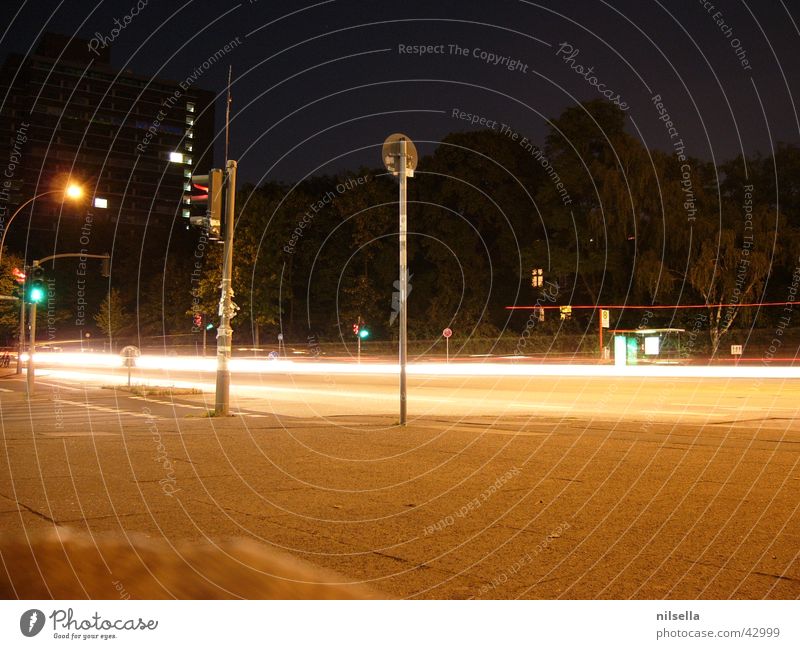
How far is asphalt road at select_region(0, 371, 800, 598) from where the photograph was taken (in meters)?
5.48

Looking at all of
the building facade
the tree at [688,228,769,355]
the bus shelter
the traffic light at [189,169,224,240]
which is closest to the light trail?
the bus shelter

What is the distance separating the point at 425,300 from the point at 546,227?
15.6m

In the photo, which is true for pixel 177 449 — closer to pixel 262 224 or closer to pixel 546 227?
pixel 546 227

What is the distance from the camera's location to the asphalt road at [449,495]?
548cm

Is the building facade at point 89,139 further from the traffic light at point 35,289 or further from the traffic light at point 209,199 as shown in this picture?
the traffic light at point 209,199

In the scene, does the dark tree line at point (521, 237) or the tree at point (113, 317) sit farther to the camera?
the tree at point (113, 317)

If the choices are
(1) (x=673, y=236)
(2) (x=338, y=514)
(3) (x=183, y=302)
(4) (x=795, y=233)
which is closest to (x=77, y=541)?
(2) (x=338, y=514)
